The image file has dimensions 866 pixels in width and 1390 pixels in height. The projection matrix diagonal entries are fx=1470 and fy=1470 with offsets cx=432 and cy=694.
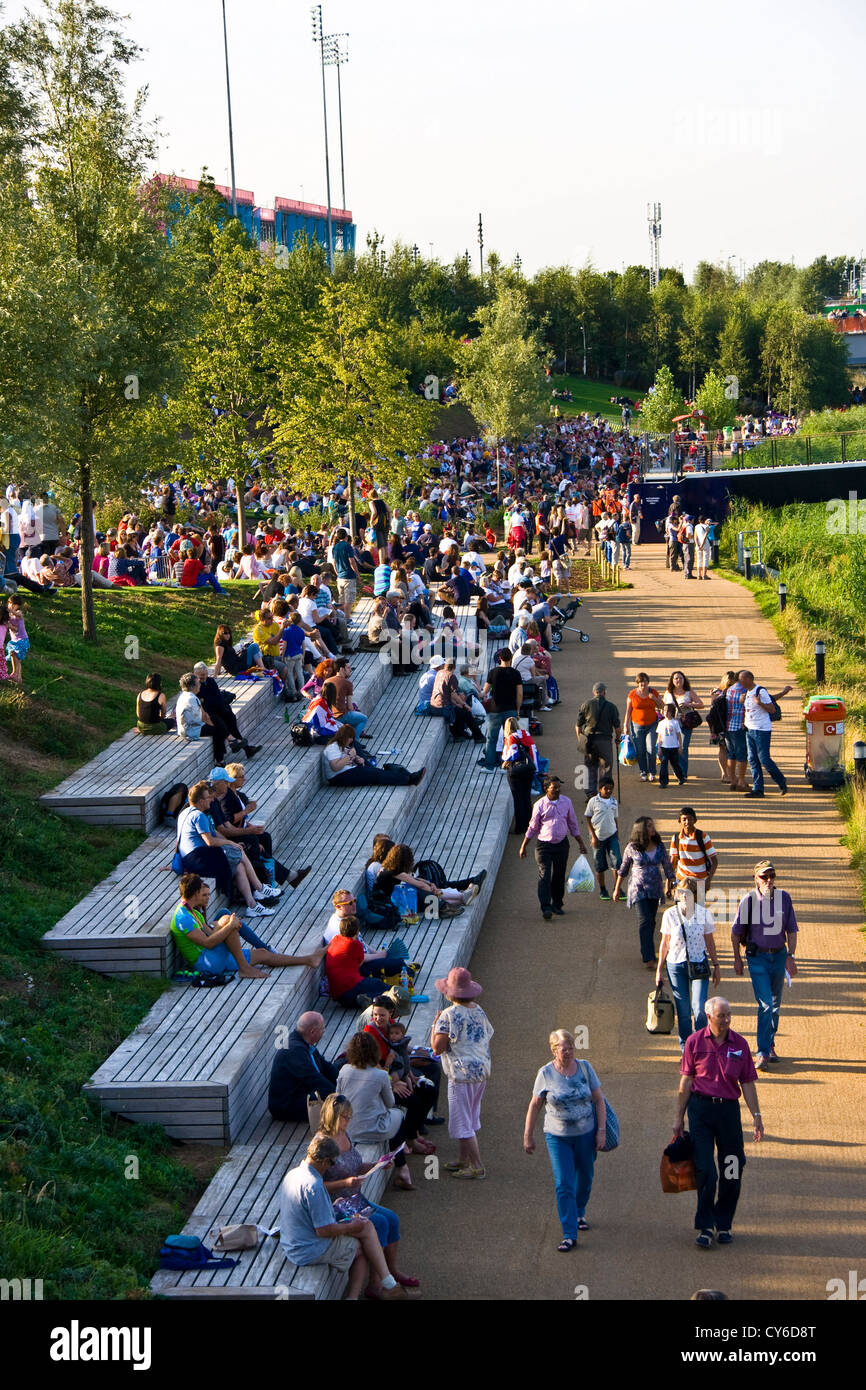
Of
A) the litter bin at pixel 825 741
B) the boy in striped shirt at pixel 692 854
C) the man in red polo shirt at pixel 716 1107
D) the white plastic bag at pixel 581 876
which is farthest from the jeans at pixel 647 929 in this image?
the litter bin at pixel 825 741

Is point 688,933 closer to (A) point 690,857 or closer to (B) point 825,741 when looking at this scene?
(A) point 690,857

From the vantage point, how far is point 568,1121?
8695 millimetres

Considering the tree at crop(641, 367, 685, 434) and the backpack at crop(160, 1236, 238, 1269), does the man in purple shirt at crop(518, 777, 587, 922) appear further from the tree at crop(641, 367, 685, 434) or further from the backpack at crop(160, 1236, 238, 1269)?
the tree at crop(641, 367, 685, 434)

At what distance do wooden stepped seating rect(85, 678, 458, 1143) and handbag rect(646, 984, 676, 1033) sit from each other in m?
2.74

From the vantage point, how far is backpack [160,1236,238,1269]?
8062 millimetres

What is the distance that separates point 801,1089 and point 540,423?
2172 inches

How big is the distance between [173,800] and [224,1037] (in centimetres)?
377

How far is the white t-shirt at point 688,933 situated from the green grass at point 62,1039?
12.7ft

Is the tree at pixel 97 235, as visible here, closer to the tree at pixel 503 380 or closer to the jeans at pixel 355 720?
the jeans at pixel 355 720

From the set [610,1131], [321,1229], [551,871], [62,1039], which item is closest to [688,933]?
[610,1131]

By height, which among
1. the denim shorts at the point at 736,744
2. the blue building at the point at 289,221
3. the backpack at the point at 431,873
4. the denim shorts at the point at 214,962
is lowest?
the backpack at the point at 431,873

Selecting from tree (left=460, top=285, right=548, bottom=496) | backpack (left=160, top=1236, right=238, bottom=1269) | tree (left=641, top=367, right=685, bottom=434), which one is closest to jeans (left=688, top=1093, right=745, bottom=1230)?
backpack (left=160, top=1236, right=238, bottom=1269)

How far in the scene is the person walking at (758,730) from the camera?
57.5 feet

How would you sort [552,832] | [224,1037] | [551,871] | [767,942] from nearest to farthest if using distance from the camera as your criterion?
1. [224,1037]
2. [767,942]
3. [552,832]
4. [551,871]
